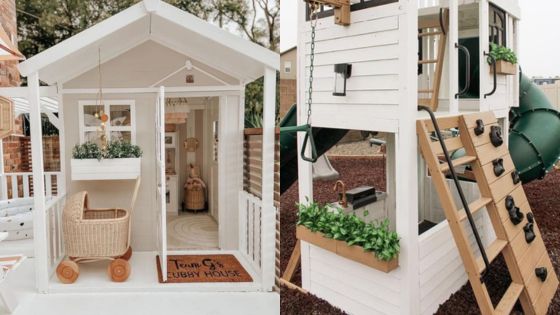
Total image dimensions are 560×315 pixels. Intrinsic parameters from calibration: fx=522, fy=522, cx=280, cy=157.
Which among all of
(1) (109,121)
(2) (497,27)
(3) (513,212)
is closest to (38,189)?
(1) (109,121)

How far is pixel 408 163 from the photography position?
6.55 ft

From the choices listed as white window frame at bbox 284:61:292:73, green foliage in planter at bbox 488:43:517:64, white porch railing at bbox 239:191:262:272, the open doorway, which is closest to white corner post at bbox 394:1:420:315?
white window frame at bbox 284:61:292:73

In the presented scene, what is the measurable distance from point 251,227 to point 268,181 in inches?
25.8

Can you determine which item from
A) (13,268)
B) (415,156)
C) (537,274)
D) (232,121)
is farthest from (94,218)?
(537,274)

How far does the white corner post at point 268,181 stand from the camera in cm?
191

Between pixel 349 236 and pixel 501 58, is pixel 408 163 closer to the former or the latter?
pixel 349 236

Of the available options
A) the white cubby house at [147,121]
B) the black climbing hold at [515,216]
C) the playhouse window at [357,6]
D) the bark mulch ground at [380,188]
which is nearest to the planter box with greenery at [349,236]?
the white cubby house at [147,121]

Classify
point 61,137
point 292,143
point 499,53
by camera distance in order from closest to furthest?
A: point 61,137
point 292,143
point 499,53

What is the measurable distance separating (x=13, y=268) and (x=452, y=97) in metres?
2.12

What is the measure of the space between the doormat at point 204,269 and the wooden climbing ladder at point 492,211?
36.8 inches

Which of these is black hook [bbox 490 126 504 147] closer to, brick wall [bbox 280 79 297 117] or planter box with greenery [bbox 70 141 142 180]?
brick wall [bbox 280 79 297 117]

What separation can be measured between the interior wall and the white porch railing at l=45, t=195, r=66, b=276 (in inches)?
4.7

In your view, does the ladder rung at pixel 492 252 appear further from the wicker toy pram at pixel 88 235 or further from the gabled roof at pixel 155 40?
the wicker toy pram at pixel 88 235

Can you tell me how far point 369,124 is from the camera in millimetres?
2062
